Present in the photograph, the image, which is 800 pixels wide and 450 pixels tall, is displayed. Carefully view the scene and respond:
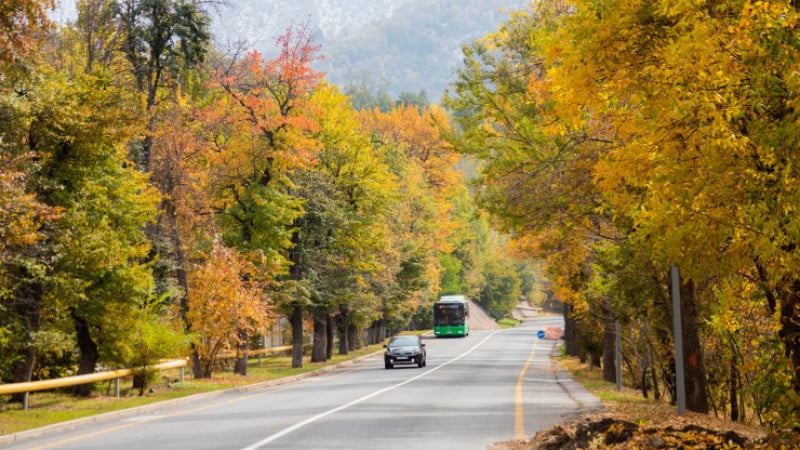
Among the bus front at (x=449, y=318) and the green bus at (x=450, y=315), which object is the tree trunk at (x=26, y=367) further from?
the bus front at (x=449, y=318)

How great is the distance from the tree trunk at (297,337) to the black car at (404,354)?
13.0 feet

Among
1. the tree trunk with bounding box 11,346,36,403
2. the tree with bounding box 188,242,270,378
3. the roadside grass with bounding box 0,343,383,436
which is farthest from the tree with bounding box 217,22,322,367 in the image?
the tree trunk with bounding box 11,346,36,403

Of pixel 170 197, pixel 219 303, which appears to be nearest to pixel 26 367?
pixel 219 303

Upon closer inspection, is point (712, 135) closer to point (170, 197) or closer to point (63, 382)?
point (63, 382)

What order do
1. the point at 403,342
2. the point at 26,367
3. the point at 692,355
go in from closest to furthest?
1. the point at 692,355
2. the point at 26,367
3. the point at 403,342

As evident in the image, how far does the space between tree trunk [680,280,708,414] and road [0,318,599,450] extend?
8.30 ft

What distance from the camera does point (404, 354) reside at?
40.8 m

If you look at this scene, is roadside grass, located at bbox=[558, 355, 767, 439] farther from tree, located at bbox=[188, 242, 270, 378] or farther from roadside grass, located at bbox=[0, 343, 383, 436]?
tree, located at bbox=[188, 242, 270, 378]

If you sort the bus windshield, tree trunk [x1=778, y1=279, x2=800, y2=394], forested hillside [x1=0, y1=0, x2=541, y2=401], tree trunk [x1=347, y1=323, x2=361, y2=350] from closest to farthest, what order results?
tree trunk [x1=778, y1=279, x2=800, y2=394] < forested hillside [x1=0, y1=0, x2=541, y2=401] < tree trunk [x1=347, y1=323, x2=361, y2=350] < the bus windshield

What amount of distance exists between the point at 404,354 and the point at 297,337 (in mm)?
5048

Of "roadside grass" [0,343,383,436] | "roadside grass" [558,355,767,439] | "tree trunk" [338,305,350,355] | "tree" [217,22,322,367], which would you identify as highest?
"tree" [217,22,322,367]

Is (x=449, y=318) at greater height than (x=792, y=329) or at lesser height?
greater

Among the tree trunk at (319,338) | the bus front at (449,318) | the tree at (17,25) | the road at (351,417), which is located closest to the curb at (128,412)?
the road at (351,417)

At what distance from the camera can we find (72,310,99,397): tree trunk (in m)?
24.2
